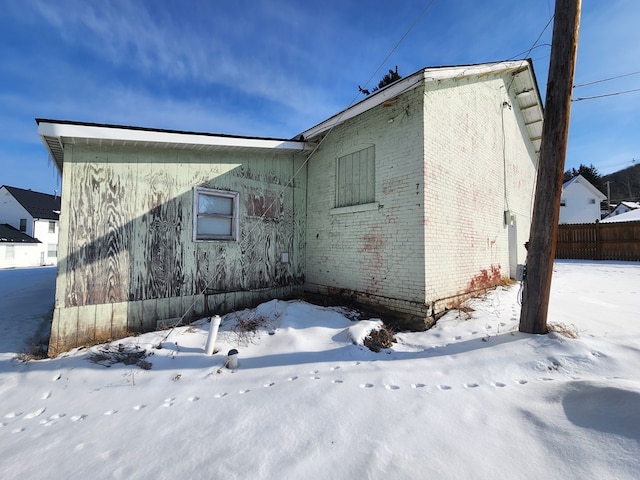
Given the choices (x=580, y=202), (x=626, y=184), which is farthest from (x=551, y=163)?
(x=626, y=184)

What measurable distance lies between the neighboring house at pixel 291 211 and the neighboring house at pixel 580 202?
106 ft

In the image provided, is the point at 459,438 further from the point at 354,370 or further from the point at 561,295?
the point at 561,295

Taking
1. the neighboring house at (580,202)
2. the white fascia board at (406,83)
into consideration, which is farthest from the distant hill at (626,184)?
the white fascia board at (406,83)

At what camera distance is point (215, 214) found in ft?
21.6

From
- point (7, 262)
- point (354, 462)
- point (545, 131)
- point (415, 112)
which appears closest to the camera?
point (354, 462)

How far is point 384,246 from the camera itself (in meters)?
6.12

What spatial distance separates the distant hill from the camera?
166 feet

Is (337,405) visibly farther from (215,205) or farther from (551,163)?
(215,205)

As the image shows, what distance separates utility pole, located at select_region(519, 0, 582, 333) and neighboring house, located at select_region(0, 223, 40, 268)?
3673 centimetres

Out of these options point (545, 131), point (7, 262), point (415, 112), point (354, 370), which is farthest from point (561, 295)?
point (7, 262)

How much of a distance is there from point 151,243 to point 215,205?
1.57 meters

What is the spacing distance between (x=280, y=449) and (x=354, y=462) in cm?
66

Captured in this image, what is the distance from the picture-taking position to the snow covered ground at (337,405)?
2.29 m

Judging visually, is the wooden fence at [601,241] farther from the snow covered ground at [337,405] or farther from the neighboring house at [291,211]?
the snow covered ground at [337,405]
